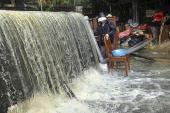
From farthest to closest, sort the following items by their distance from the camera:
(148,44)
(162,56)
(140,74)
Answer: (148,44) < (162,56) < (140,74)

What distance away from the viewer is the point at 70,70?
10.9 meters

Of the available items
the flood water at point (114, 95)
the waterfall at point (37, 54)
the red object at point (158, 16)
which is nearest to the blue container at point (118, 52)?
the flood water at point (114, 95)

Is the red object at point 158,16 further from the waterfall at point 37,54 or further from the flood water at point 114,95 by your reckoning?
the waterfall at point 37,54

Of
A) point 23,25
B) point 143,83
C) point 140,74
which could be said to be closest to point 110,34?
point 140,74

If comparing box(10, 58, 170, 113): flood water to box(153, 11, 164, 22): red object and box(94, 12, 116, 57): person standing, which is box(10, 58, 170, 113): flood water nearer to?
box(94, 12, 116, 57): person standing

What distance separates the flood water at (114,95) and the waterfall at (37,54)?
0.27 meters

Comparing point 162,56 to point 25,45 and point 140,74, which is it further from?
point 25,45

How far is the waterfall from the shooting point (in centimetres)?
749

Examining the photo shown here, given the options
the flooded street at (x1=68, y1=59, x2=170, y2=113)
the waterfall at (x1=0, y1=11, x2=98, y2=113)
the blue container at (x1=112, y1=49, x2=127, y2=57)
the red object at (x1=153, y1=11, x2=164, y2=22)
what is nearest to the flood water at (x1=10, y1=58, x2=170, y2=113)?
the flooded street at (x1=68, y1=59, x2=170, y2=113)

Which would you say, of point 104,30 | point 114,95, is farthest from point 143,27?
point 114,95

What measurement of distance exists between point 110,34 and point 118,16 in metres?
9.10

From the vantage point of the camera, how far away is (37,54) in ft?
28.7

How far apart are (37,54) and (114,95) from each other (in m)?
2.08

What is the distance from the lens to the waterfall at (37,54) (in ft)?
24.6
